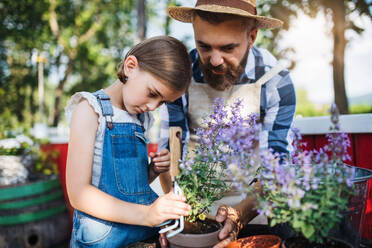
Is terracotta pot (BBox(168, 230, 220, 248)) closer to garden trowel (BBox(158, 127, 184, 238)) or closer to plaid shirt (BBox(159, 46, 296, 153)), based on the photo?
garden trowel (BBox(158, 127, 184, 238))

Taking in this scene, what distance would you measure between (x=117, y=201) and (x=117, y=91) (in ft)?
1.73

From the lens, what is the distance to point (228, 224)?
3.27 ft

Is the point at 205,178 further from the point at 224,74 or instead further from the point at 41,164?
the point at 41,164

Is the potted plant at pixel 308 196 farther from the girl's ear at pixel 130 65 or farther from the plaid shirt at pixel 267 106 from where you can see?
the plaid shirt at pixel 267 106

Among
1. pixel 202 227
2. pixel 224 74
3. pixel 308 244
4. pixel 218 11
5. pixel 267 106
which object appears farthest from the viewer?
pixel 267 106

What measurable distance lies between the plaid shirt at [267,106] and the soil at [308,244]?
88cm

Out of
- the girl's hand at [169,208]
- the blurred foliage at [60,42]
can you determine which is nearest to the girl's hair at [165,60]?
the girl's hand at [169,208]

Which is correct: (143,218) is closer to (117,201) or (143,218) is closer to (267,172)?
(117,201)

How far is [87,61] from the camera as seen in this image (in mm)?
13242

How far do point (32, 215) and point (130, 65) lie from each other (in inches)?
81.7

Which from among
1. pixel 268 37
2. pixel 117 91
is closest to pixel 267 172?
pixel 117 91

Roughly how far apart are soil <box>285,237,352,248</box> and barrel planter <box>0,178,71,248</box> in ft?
8.17

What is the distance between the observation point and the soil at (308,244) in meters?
0.80

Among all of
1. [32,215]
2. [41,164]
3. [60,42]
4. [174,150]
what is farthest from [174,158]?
[60,42]
